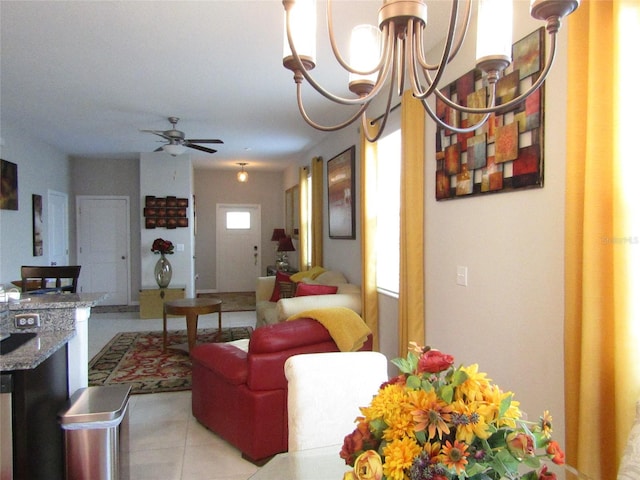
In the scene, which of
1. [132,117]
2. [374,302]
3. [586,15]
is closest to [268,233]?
[132,117]

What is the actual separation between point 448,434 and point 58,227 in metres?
7.57

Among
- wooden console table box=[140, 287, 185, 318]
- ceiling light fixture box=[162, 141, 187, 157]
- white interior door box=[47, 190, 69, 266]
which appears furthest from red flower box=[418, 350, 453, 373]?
white interior door box=[47, 190, 69, 266]

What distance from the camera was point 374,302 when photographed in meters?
3.95

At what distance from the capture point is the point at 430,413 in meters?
0.74

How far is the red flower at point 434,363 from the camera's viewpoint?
0.81 m

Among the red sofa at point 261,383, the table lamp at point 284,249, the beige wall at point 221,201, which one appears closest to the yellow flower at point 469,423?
the red sofa at point 261,383

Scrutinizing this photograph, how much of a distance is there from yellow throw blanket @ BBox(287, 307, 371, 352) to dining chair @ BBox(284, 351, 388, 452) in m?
0.98

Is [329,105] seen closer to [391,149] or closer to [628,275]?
[391,149]

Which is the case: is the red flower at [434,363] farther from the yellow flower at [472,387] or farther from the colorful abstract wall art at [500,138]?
A: the colorful abstract wall art at [500,138]

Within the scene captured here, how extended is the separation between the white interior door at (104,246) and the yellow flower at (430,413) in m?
7.98

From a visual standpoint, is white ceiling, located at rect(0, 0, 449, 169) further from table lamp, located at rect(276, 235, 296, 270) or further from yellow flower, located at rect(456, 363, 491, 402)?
yellow flower, located at rect(456, 363, 491, 402)

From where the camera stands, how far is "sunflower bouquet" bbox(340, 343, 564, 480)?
0.72m

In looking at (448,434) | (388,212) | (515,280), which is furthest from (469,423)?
(388,212)

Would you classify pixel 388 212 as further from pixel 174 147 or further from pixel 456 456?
pixel 456 456
